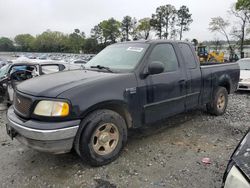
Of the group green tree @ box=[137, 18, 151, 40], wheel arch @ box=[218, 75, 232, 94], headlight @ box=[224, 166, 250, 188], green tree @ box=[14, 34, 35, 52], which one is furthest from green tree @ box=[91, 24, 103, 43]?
headlight @ box=[224, 166, 250, 188]

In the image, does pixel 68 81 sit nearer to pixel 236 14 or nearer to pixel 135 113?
pixel 135 113

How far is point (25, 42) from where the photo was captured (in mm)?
112312

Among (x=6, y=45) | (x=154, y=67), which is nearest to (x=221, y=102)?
(x=154, y=67)

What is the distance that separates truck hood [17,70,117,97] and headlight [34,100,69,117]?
114mm

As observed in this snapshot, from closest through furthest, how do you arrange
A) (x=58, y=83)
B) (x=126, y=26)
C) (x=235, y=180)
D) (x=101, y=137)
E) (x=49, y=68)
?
1. (x=235, y=180)
2. (x=58, y=83)
3. (x=101, y=137)
4. (x=49, y=68)
5. (x=126, y=26)

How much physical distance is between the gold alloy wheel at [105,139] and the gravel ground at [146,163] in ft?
0.81

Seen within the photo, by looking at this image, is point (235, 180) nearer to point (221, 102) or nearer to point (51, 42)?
point (221, 102)

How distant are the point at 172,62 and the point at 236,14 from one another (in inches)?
1388

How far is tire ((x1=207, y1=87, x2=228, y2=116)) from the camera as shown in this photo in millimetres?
5577

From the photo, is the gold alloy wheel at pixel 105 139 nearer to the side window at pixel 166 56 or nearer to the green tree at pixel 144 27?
the side window at pixel 166 56

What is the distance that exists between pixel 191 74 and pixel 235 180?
311 cm

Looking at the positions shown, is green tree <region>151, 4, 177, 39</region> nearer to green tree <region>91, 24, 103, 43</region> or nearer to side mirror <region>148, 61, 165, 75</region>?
green tree <region>91, 24, 103, 43</region>

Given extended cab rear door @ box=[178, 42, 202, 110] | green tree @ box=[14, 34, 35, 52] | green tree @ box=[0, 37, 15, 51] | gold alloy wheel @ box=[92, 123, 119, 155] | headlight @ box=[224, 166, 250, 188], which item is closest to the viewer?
headlight @ box=[224, 166, 250, 188]

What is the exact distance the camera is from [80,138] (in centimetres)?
313
